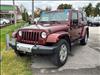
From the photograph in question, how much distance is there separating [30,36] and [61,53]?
1124 mm

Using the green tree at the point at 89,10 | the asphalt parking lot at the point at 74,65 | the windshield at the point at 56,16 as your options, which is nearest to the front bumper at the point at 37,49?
the asphalt parking lot at the point at 74,65

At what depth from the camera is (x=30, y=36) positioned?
6.29 m

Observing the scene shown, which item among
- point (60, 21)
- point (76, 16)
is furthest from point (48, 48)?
point (76, 16)

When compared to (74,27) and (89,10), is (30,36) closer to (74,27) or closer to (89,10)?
(74,27)

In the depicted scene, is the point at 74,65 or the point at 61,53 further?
the point at 74,65

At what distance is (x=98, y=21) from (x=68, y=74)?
24.8 m

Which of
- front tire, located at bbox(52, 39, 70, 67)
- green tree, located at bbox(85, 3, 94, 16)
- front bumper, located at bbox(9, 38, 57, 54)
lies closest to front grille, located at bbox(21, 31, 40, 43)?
front bumper, located at bbox(9, 38, 57, 54)

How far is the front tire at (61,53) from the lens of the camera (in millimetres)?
5993

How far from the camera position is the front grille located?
6.15m

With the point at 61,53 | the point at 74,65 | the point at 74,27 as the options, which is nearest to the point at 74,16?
the point at 74,27

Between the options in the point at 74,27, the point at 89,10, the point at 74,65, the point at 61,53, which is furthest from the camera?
the point at 89,10

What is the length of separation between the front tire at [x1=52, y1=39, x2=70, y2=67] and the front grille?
2.29 ft

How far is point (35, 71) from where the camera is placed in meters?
5.87

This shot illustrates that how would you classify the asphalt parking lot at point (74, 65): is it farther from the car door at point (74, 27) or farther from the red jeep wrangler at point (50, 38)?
the car door at point (74, 27)
